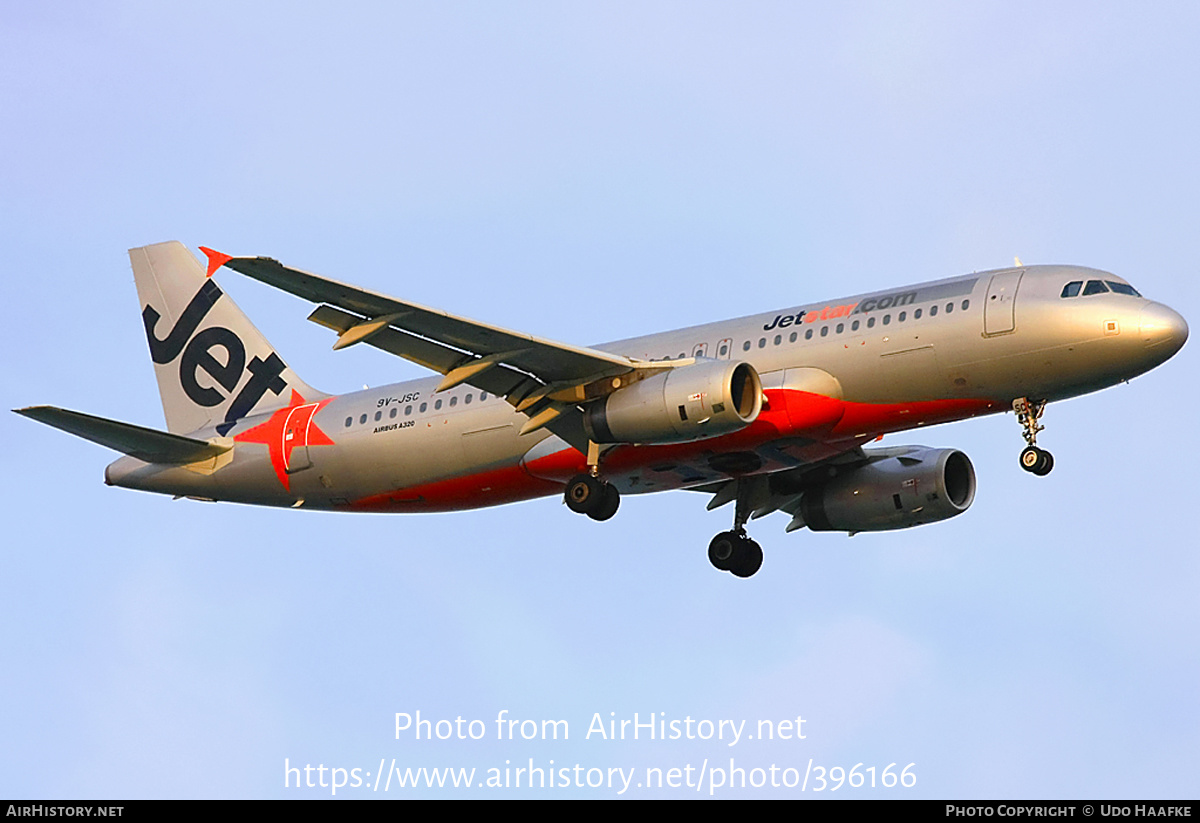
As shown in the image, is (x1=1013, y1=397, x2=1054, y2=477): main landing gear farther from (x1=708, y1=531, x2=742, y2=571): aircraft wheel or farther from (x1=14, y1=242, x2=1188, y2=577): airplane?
(x1=708, y1=531, x2=742, y2=571): aircraft wheel

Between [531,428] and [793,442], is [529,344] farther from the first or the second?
[793,442]

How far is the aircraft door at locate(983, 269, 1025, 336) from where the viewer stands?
1437 inches

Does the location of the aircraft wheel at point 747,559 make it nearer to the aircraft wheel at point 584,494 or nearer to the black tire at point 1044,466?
the aircraft wheel at point 584,494

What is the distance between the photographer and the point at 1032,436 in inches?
1464

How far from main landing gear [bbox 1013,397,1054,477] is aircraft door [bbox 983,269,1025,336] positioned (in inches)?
62.8

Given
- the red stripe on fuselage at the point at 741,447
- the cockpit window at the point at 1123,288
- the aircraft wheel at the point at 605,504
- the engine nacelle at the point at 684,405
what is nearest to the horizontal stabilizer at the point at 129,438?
the red stripe on fuselage at the point at 741,447

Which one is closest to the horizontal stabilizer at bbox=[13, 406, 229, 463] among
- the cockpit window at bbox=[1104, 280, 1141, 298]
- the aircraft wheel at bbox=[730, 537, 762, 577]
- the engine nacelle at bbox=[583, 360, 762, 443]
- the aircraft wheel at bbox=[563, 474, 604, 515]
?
the aircraft wheel at bbox=[563, 474, 604, 515]

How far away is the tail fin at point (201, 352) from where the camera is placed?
46.4m

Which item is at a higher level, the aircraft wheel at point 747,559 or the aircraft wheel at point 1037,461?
the aircraft wheel at point 747,559

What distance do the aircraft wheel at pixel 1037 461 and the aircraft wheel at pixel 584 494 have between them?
9041mm

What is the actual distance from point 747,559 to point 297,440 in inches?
446

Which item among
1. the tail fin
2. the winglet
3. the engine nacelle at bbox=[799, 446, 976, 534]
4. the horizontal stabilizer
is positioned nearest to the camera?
the winglet

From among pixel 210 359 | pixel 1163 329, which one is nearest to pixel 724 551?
pixel 1163 329

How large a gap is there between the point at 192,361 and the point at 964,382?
2092cm
